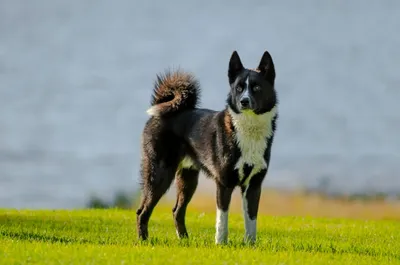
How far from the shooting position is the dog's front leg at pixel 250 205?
39.0 ft

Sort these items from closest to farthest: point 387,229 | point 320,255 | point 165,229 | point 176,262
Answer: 1. point 176,262
2. point 320,255
3. point 165,229
4. point 387,229

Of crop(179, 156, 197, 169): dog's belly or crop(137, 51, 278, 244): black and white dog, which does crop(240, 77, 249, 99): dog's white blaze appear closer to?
crop(137, 51, 278, 244): black and white dog

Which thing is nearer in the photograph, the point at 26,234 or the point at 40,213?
the point at 26,234

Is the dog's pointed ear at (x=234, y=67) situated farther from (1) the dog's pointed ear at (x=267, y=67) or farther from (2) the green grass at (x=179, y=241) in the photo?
(2) the green grass at (x=179, y=241)

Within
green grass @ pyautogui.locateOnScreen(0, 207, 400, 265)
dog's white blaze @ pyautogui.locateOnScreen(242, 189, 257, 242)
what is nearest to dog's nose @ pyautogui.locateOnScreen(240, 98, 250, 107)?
dog's white blaze @ pyautogui.locateOnScreen(242, 189, 257, 242)

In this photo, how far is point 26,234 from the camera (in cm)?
1388

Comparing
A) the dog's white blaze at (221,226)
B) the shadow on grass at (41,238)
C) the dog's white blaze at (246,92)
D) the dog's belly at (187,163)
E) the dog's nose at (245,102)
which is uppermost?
the dog's white blaze at (246,92)

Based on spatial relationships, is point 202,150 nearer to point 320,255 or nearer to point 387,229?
point 320,255

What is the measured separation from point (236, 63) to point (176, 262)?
11.0ft

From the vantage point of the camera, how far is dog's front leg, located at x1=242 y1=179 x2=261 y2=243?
468 inches

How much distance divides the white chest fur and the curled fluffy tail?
5.49ft

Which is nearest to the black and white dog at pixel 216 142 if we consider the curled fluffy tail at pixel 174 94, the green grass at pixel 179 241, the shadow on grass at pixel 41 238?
the curled fluffy tail at pixel 174 94

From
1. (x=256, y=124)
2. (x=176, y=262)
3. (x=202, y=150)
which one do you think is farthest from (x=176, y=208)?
(x=176, y=262)

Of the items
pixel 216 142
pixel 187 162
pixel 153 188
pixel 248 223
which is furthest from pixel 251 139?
pixel 153 188
